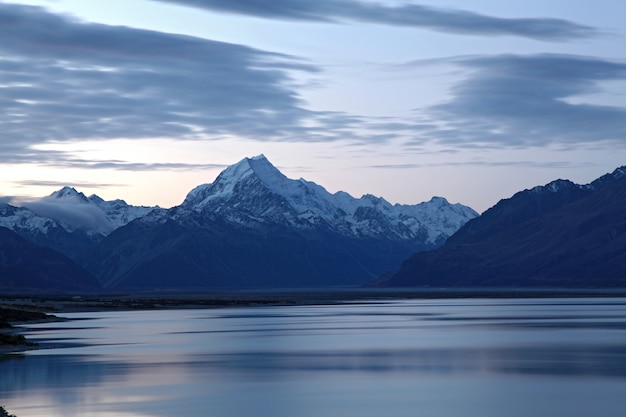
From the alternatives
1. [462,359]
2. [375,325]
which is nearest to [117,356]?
[462,359]

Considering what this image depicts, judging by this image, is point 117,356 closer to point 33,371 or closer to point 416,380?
point 33,371

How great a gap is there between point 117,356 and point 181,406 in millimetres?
29144

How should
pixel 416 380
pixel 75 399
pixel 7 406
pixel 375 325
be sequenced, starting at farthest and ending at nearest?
pixel 375 325 → pixel 416 380 → pixel 75 399 → pixel 7 406

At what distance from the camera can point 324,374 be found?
221ft

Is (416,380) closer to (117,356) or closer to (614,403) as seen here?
(614,403)

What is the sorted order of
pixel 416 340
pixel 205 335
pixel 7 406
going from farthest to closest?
pixel 205 335, pixel 416 340, pixel 7 406

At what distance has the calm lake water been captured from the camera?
52.0 metres

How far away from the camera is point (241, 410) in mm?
51688

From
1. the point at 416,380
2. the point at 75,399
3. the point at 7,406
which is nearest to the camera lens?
the point at 7,406

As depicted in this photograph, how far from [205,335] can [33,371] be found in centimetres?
4190

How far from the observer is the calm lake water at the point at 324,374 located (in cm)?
5203

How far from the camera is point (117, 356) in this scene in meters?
81.1

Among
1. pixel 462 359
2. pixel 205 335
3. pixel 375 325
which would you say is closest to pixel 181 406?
pixel 462 359

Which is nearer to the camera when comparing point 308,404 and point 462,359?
point 308,404
